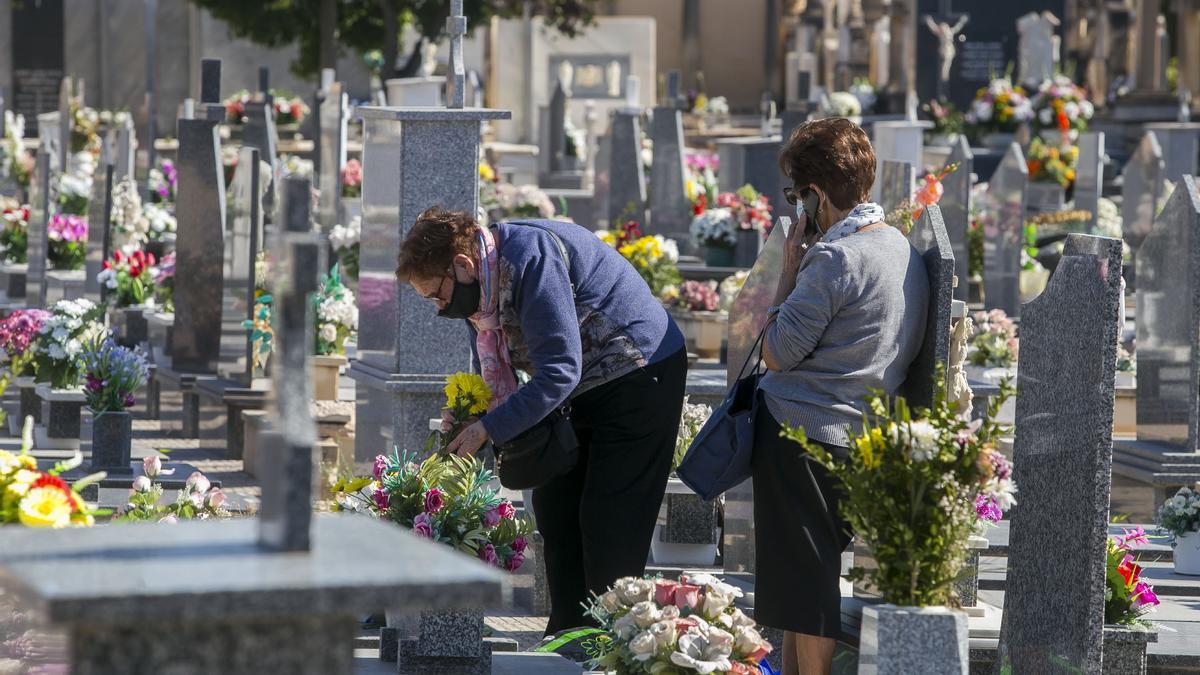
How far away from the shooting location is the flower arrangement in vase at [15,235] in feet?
47.0

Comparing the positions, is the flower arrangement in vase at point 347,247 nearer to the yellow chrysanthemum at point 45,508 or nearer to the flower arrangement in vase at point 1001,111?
the yellow chrysanthemum at point 45,508

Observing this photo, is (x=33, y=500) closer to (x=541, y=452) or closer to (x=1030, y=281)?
(x=541, y=452)

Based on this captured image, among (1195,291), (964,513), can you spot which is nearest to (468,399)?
(964,513)

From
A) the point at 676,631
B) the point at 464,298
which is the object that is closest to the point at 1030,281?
the point at 464,298

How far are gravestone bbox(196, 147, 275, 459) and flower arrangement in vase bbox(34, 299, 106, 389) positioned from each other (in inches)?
38.7

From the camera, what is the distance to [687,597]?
4.31 meters

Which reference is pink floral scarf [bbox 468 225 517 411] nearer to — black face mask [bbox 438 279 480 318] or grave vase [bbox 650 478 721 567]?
black face mask [bbox 438 279 480 318]

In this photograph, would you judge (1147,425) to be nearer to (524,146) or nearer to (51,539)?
(51,539)

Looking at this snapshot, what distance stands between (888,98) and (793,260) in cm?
2485

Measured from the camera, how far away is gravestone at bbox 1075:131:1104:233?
1731cm

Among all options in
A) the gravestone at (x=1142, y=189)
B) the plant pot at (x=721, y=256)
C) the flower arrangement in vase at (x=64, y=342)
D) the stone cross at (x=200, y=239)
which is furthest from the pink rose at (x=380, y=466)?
the gravestone at (x=1142, y=189)

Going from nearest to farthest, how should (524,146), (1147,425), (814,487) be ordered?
(814,487)
(1147,425)
(524,146)

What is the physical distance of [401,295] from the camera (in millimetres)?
7578

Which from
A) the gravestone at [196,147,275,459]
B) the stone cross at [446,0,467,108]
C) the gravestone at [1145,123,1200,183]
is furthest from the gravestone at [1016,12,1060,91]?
the stone cross at [446,0,467,108]
